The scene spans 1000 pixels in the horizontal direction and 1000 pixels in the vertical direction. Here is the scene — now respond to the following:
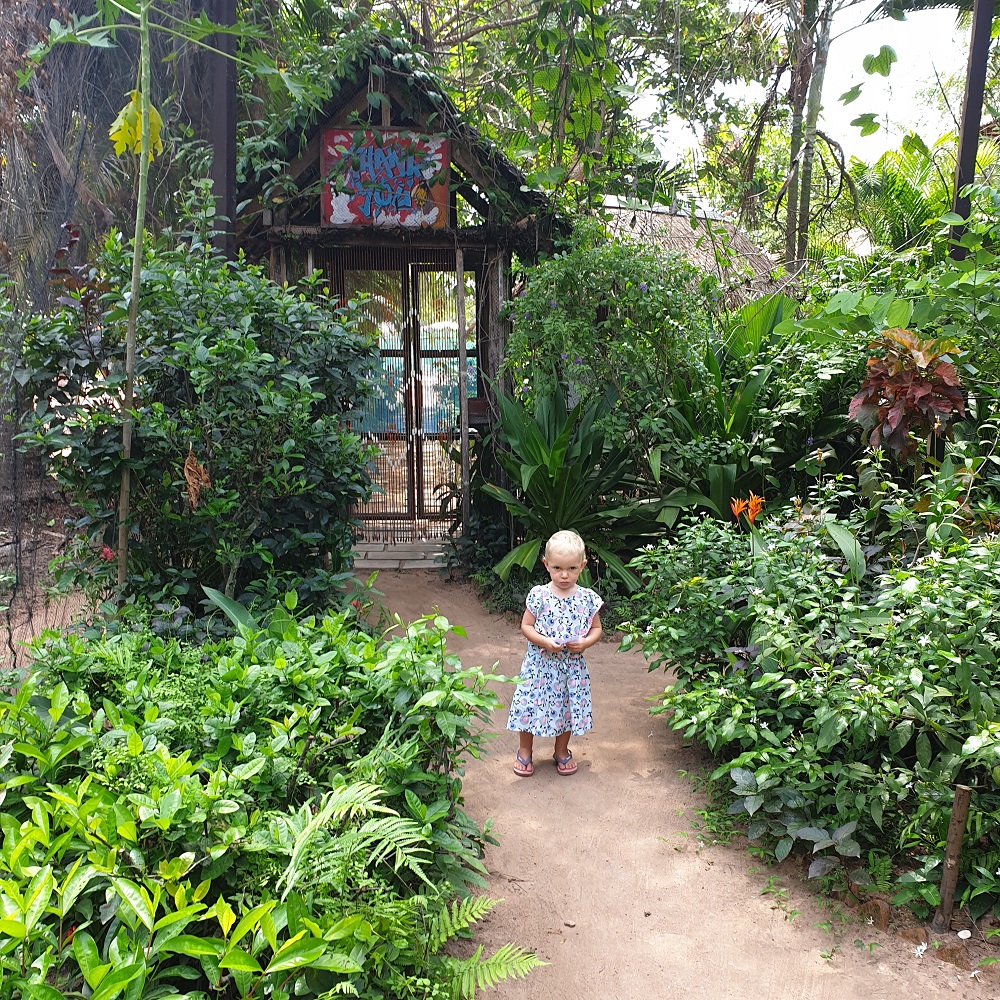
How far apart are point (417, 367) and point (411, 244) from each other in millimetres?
1274

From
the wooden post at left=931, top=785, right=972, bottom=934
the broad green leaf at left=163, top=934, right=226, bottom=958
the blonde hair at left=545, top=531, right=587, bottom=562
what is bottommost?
the wooden post at left=931, top=785, right=972, bottom=934

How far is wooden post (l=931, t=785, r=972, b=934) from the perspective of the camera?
2295mm

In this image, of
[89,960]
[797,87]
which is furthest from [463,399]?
[797,87]

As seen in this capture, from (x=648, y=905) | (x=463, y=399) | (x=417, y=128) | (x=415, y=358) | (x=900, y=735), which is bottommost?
(x=648, y=905)

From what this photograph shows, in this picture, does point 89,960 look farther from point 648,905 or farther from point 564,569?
point 564,569

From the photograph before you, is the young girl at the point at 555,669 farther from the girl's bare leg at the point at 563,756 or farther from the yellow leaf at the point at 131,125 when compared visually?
the yellow leaf at the point at 131,125

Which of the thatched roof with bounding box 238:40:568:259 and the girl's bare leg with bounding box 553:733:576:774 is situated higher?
the thatched roof with bounding box 238:40:568:259

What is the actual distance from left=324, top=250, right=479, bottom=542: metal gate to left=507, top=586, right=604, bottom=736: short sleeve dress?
156 inches

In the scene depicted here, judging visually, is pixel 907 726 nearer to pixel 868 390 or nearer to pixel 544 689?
pixel 544 689

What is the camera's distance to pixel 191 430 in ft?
10.6

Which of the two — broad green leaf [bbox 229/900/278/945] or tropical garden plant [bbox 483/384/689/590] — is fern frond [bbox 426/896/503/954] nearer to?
broad green leaf [bbox 229/900/278/945]

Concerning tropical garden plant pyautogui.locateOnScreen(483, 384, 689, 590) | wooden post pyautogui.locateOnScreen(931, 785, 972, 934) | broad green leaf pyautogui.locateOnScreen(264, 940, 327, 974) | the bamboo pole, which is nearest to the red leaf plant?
the bamboo pole

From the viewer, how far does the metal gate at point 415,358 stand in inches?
287

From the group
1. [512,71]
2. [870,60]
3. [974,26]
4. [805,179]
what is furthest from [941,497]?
[805,179]
